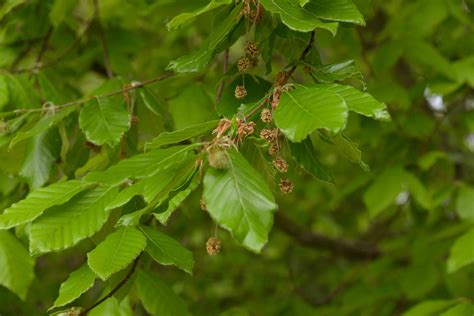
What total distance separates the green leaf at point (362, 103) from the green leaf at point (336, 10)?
127mm

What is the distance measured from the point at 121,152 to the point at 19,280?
50 cm

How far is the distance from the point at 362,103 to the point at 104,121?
24.3 inches

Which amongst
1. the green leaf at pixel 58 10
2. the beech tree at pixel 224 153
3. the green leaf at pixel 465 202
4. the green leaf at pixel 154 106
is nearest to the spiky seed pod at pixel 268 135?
the beech tree at pixel 224 153

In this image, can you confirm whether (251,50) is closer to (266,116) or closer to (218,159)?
(266,116)

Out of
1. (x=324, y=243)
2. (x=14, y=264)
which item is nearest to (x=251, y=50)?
(x=14, y=264)

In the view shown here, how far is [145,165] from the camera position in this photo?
1011 mm

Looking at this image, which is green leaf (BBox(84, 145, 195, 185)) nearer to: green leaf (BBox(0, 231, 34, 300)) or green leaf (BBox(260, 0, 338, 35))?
green leaf (BBox(260, 0, 338, 35))

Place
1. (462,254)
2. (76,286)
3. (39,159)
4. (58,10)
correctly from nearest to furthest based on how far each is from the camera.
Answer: (76,286)
(39,159)
(462,254)
(58,10)

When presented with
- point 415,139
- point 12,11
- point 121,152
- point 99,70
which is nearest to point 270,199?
point 121,152

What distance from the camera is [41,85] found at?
1820mm

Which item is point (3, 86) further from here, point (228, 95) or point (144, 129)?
point (228, 95)

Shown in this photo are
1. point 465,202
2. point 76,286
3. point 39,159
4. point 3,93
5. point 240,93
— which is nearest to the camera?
point 76,286

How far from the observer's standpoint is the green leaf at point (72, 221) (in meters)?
1.10

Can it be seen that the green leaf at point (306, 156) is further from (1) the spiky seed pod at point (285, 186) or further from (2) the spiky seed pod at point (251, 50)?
(2) the spiky seed pod at point (251, 50)
